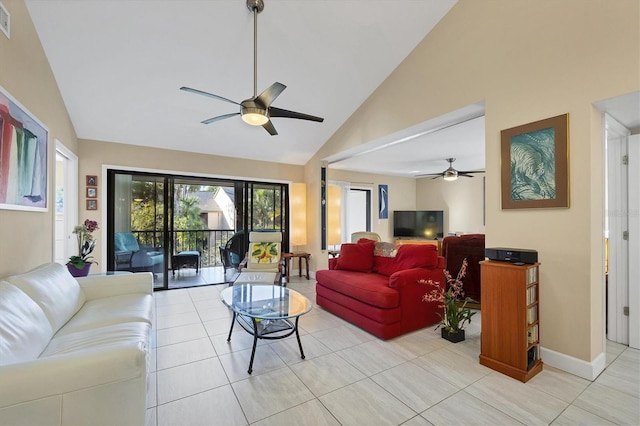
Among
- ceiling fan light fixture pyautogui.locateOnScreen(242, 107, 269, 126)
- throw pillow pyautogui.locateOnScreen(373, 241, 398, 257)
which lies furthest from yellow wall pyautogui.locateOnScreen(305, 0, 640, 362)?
ceiling fan light fixture pyautogui.locateOnScreen(242, 107, 269, 126)

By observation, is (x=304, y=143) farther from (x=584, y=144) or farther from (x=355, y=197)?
(x=584, y=144)

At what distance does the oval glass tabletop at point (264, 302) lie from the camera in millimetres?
2393

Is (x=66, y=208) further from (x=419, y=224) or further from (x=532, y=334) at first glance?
(x=419, y=224)

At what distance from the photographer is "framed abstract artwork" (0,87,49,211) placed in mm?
2023

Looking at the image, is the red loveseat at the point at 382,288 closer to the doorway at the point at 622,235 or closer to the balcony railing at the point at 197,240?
the doorway at the point at 622,235

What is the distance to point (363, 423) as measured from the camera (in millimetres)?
1673

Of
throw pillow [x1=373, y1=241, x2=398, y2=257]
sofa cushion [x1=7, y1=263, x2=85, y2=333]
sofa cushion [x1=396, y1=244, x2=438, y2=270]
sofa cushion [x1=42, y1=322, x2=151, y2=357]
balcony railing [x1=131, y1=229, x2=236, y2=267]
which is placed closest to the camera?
sofa cushion [x1=42, y1=322, x2=151, y2=357]

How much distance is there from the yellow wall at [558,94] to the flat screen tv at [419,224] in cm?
501

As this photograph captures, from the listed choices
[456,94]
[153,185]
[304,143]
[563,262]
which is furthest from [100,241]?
[563,262]

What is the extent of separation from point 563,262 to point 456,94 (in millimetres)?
1842

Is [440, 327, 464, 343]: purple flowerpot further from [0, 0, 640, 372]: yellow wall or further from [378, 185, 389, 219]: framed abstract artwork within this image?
[378, 185, 389, 219]: framed abstract artwork

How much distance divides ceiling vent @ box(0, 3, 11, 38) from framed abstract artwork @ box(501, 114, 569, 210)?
159 inches

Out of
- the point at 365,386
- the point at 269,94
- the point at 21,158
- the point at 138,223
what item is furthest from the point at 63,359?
the point at 138,223

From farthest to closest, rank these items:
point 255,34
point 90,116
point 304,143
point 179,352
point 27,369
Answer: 1. point 304,143
2. point 90,116
3. point 255,34
4. point 179,352
5. point 27,369
